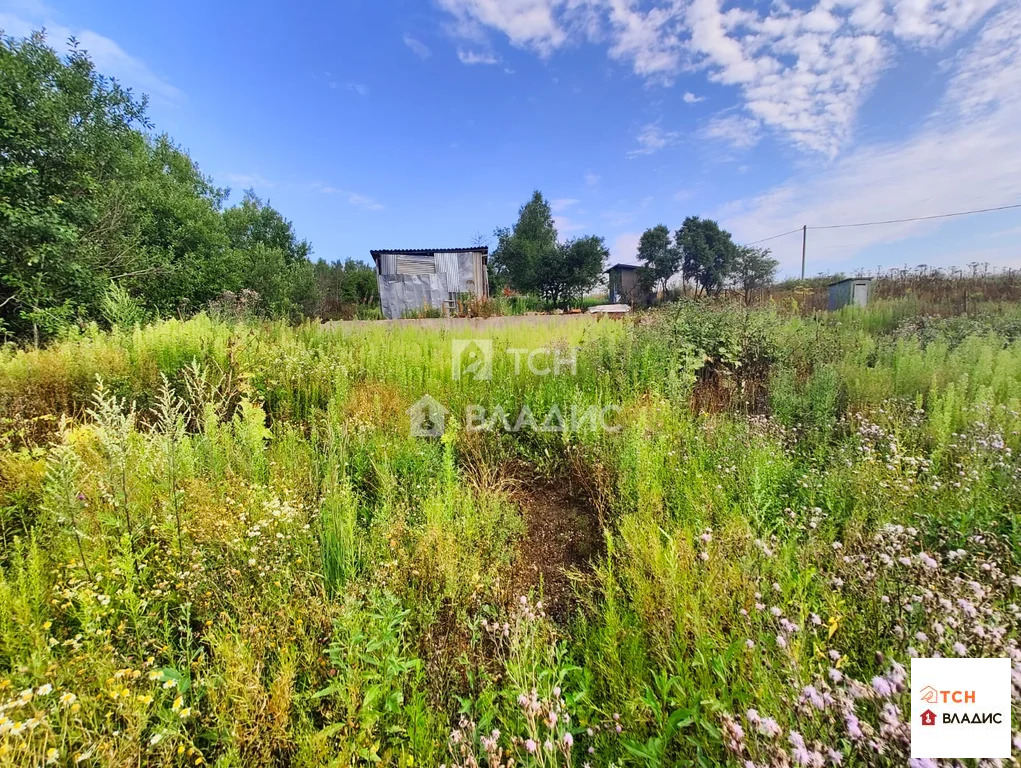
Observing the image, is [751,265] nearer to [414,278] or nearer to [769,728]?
[414,278]

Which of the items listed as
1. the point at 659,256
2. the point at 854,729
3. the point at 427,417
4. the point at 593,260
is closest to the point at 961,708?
the point at 854,729

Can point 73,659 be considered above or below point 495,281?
below

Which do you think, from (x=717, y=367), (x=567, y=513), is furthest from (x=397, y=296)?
(x=567, y=513)

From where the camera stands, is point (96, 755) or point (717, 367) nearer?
point (96, 755)

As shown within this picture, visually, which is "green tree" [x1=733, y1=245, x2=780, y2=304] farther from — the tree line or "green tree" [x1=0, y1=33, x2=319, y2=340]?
"green tree" [x1=0, y1=33, x2=319, y2=340]

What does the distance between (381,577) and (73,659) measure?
39.1 inches

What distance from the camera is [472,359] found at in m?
4.77

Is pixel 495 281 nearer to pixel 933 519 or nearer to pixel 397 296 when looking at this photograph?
pixel 397 296

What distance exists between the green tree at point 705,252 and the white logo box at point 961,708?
118 feet

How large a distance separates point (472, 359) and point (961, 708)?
14.0 feet

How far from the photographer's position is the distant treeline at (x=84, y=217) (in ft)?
20.0

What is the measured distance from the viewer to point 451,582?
1.77 m

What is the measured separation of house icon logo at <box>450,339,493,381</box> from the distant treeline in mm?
4112

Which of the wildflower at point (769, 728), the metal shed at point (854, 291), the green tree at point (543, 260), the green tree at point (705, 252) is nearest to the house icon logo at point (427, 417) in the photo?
the wildflower at point (769, 728)
